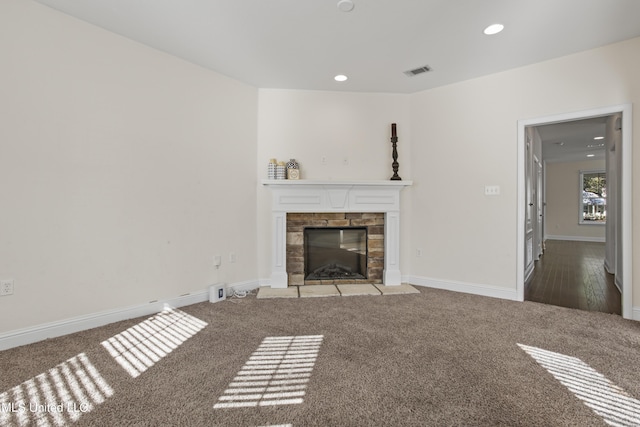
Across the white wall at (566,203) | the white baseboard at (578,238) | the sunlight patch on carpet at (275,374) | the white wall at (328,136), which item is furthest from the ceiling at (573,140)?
the sunlight patch on carpet at (275,374)

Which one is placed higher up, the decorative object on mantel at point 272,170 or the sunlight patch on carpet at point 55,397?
the decorative object on mantel at point 272,170

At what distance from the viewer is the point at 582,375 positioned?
1.75m

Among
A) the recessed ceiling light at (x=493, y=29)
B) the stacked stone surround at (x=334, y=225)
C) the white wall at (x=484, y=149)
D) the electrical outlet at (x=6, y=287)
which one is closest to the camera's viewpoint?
the electrical outlet at (x=6, y=287)

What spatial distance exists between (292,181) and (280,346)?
1.91 meters

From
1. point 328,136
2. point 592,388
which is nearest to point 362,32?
point 328,136

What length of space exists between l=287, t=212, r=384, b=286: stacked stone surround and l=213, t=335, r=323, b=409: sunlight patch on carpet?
156cm

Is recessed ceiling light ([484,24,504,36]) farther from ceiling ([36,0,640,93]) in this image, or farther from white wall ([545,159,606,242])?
white wall ([545,159,606,242])

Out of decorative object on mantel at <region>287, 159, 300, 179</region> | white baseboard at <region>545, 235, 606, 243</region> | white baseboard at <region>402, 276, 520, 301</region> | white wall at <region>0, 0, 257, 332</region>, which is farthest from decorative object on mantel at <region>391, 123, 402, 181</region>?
white baseboard at <region>545, 235, 606, 243</region>

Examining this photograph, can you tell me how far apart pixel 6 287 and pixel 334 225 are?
2.98 metres

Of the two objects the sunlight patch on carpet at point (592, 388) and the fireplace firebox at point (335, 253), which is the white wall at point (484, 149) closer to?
the fireplace firebox at point (335, 253)

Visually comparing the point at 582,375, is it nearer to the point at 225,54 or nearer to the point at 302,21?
the point at 302,21

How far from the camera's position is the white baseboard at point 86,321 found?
6.93 feet

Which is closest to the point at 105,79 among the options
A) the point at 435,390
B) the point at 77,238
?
the point at 77,238

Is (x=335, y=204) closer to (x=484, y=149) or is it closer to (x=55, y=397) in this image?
(x=484, y=149)
